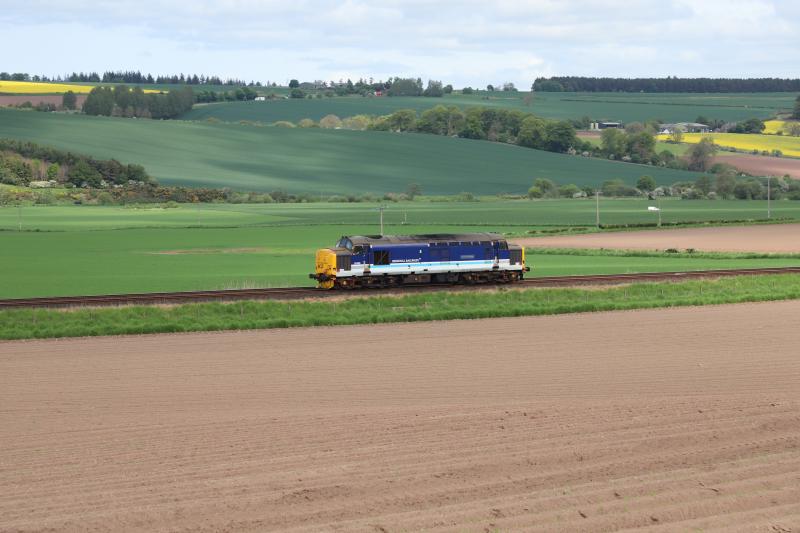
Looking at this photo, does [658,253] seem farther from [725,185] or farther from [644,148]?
[644,148]

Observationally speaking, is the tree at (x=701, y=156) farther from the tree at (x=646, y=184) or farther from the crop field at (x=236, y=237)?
the crop field at (x=236, y=237)

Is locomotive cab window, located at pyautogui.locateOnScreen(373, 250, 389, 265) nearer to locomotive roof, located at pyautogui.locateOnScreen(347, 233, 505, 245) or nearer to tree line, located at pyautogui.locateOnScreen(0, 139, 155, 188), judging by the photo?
locomotive roof, located at pyautogui.locateOnScreen(347, 233, 505, 245)

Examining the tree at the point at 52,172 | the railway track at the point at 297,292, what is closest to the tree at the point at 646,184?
the tree at the point at 52,172

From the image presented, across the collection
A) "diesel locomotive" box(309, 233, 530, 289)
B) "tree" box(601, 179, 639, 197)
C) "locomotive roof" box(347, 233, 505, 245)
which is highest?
"locomotive roof" box(347, 233, 505, 245)

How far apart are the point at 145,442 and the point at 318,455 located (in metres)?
3.74

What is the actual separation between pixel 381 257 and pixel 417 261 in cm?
187

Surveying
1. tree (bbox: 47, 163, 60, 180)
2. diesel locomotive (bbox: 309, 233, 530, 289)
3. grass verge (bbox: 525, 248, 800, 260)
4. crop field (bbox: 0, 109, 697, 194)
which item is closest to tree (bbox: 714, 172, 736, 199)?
crop field (bbox: 0, 109, 697, 194)

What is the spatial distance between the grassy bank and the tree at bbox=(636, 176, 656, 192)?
110m

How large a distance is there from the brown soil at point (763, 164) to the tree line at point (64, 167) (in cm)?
8488

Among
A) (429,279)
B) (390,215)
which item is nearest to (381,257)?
Answer: (429,279)

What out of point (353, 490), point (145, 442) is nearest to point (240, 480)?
point (353, 490)

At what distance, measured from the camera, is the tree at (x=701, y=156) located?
188 m

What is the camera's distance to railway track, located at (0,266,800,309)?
159ft

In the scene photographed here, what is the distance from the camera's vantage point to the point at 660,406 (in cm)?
2673
